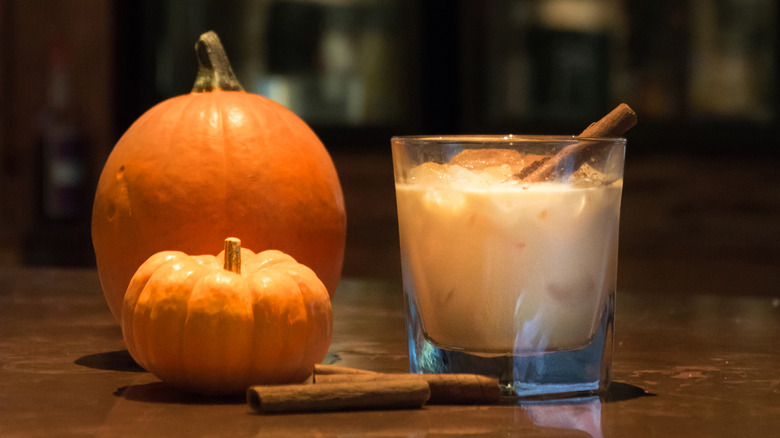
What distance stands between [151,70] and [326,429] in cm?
306

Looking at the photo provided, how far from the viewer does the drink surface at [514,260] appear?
811mm

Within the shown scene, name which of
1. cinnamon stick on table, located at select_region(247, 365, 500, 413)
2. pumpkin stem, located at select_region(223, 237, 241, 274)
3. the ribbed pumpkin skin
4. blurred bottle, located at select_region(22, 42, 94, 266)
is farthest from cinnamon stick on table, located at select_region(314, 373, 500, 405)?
blurred bottle, located at select_region(22, 42, 94, 266)

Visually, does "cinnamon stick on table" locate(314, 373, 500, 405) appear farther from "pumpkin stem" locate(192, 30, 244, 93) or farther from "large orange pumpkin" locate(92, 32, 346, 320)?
"pumpkin stem" locate(192, 30, 244, 93)

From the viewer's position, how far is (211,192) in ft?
3.38

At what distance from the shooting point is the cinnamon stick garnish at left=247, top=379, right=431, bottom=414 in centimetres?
70

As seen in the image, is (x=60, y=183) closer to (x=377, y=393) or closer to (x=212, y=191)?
(x=212, y=191)

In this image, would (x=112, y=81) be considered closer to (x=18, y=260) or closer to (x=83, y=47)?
(x=83, y=47)

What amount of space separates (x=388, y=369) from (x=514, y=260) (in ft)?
0.58

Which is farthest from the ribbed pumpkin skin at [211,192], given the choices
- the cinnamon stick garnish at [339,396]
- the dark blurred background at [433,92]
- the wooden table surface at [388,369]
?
the dark blurred background at [433,92]

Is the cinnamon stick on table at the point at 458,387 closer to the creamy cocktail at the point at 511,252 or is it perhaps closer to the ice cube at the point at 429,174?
the creamy cocktail at the point at 511,252

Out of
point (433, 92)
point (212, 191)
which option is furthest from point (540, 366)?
point (433, 92)

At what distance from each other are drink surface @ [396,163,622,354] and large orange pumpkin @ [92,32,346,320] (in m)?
0.26

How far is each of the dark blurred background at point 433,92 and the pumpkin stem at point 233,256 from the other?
6.76 feet

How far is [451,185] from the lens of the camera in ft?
2.72
